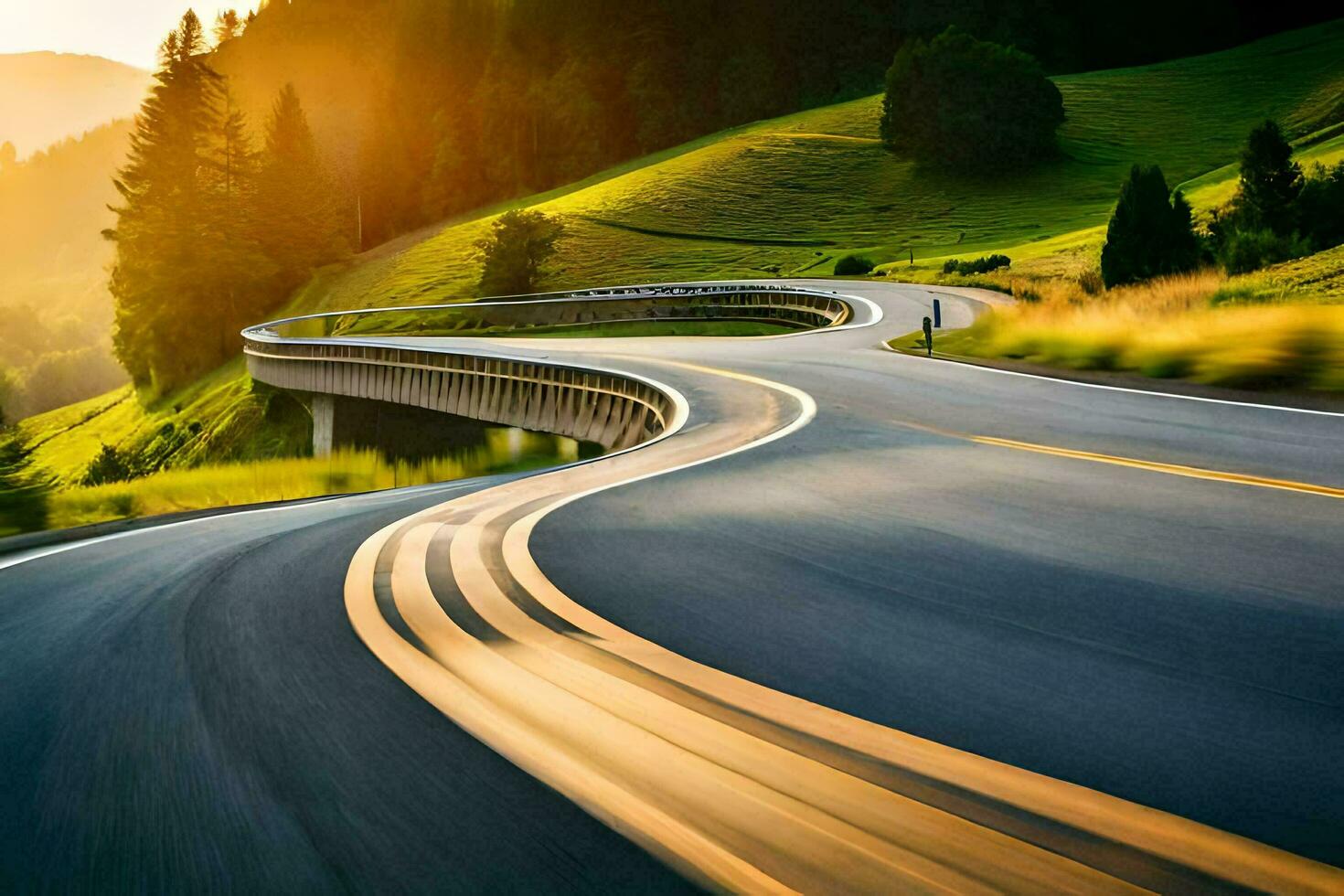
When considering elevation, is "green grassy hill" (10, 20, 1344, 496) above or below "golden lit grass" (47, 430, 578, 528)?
above

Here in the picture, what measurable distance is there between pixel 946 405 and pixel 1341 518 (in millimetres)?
6113

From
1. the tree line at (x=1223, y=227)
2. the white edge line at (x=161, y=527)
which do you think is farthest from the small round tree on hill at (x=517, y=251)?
the white edge line at (x=161, y=527)

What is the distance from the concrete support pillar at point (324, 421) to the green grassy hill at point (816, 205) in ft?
37.5

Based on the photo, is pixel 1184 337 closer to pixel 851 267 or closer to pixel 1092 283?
pixel 1092 283

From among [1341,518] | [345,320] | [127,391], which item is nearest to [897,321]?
[1341,518]

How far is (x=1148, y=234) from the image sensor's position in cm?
3086

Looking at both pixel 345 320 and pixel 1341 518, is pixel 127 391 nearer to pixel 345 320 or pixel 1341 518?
pixel 345 320

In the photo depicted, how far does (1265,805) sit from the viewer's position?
6.83 feet

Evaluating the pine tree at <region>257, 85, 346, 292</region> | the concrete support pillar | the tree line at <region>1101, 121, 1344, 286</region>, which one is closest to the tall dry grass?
the tree line at <region>1101, 121, 1344, 286</region>

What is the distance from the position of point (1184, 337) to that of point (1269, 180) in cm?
2493

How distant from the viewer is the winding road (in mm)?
1946

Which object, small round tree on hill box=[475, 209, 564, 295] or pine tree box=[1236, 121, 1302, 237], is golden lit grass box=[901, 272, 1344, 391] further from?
small round tree on hill box=[475, 209, 564, 295]

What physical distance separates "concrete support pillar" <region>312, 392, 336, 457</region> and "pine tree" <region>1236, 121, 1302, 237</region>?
31.1m

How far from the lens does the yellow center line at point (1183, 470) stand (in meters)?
5.86
